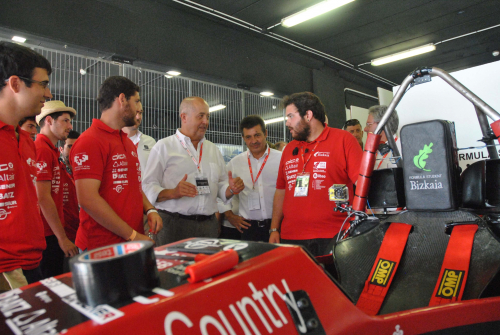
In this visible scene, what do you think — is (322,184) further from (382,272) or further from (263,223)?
(263,223)

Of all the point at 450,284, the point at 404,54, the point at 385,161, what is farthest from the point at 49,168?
the point at 404,54

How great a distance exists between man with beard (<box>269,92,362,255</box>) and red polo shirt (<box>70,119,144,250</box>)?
1053 mm

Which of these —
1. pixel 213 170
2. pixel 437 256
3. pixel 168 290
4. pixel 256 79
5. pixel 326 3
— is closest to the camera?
pixel 168 290

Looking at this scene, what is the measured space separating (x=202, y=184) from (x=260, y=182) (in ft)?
2.47

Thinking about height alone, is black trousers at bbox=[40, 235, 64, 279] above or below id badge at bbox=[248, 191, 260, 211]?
below

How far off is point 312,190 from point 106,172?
4.34 feet

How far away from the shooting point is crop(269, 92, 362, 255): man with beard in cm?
241

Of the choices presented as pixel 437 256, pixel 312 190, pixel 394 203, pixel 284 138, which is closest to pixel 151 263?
pixel 437 256

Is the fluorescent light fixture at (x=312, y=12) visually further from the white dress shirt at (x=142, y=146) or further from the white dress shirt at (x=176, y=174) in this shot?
the white dress shirt at (x=176, y=174)

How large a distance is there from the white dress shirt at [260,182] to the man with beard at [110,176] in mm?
1267

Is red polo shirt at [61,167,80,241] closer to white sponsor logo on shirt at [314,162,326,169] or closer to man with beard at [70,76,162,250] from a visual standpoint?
man with beard at [70,76,162,250]

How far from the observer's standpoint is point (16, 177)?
1.47 metres

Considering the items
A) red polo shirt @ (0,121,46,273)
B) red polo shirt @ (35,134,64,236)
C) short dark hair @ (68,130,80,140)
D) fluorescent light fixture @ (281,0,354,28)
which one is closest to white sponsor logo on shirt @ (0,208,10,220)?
red polo shirt @ (0,121,46,273)

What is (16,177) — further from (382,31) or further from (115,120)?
(382,31)
